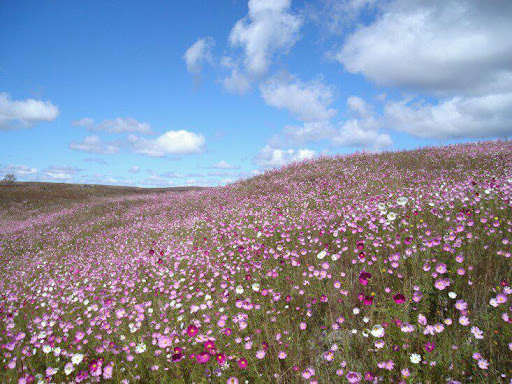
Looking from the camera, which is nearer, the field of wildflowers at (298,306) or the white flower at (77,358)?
the field of wildflowers at (298,306)

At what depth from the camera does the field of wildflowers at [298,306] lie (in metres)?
2.57

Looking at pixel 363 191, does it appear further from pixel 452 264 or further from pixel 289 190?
pixel 452 264

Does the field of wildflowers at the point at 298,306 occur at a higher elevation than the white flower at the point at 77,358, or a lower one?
higher

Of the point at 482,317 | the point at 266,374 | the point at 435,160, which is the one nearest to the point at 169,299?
the point at 266,374

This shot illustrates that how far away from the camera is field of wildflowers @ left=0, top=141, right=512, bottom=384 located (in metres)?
2.57

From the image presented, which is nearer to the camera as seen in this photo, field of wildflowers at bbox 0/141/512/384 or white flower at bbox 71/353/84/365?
field of wildflowers at bbox 0/141/512/384

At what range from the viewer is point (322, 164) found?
1662 centimetres

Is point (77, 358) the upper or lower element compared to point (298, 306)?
lower

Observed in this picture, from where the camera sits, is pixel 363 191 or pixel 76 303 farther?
pixel 363 191

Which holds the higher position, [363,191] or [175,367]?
[363,191]

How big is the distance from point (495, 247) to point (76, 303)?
775cm

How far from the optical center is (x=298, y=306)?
3.83 m

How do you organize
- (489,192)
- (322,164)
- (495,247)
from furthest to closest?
(322,164), (489,192), (495,247)

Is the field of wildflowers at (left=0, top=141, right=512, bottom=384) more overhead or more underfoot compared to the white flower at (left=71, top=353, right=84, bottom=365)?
more overhead
